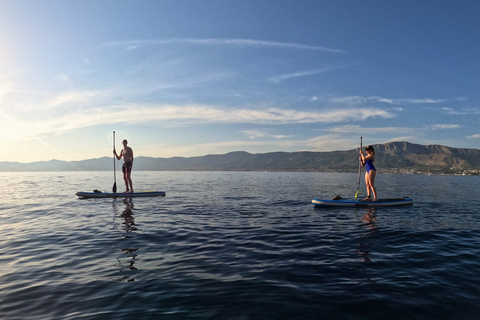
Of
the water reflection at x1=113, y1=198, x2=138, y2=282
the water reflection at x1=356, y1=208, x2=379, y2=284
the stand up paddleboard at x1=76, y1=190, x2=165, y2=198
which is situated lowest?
the water reflection at x1=356, y1=208, x2=379, y2=284

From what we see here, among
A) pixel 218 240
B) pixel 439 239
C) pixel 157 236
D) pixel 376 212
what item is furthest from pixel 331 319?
pixel 376 212

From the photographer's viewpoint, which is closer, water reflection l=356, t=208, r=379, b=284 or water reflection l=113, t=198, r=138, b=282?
water reflection l=113, t=198, r=138, b=282

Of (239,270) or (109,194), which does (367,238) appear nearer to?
(239,270)

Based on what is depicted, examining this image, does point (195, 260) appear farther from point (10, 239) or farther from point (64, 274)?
point (10, 239)

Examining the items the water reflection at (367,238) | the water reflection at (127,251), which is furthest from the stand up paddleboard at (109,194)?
the water reflection at (367,238)

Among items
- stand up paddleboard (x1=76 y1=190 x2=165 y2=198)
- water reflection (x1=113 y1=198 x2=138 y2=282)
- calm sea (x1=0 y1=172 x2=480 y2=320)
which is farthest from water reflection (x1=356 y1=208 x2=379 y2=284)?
stand up paddleboard (x1=76 y1=190 x2=165 y2=198)

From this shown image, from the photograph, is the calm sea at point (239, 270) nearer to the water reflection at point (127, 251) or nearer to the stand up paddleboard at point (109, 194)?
the water reflection at point (127, 251)

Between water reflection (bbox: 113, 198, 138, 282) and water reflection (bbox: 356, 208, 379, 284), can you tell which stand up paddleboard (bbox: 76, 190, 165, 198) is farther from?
water reflection (bbox: 356, 208, 379, 284)

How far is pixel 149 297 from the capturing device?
18.7ft

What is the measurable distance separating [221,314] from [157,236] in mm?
6856

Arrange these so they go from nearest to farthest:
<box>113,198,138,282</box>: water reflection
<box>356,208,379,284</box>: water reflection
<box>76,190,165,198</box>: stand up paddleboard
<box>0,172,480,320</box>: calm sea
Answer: <box>0,172,480,320</box>: calm sea → <box>113,198,138,282</box>: water reflection → <box>356,208,379,284</box>: water reflection → <box>76,190,165,198</box>: stand up paddleboard

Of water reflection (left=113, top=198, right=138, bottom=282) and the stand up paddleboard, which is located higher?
the stand up paddleboard

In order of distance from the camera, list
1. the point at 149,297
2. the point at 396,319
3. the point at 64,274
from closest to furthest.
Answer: the point at 396,319
the point at 149,297
the point at 64,274

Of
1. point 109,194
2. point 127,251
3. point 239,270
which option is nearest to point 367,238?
point 239,270
